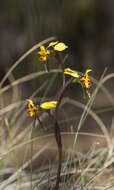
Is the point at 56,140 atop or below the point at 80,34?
atop

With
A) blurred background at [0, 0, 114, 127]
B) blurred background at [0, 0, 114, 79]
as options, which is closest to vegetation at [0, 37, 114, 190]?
blurred background at [0, 0, 114, 127]

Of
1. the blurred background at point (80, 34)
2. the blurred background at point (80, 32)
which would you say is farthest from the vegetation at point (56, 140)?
the blurred background at point (80, 32)

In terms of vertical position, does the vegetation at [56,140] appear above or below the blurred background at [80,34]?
above

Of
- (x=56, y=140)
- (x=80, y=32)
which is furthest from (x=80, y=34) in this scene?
(x=56, y=140)

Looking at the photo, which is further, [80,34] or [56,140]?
[80,34]

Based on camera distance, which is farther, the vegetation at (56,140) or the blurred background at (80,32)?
the blurred background at (80,32)

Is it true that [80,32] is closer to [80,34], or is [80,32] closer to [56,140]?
[80,34]

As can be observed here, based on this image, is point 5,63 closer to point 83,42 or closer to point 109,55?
point 83,42

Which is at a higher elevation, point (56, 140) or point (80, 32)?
point (56, 140)

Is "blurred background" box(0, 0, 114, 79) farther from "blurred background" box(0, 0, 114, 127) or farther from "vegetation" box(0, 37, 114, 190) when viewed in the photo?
"vegetation" box(0, 37, 114, 190)

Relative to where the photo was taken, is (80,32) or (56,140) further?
(80,32)

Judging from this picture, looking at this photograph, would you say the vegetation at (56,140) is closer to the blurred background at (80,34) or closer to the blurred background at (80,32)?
the blurred background at (80,34)
